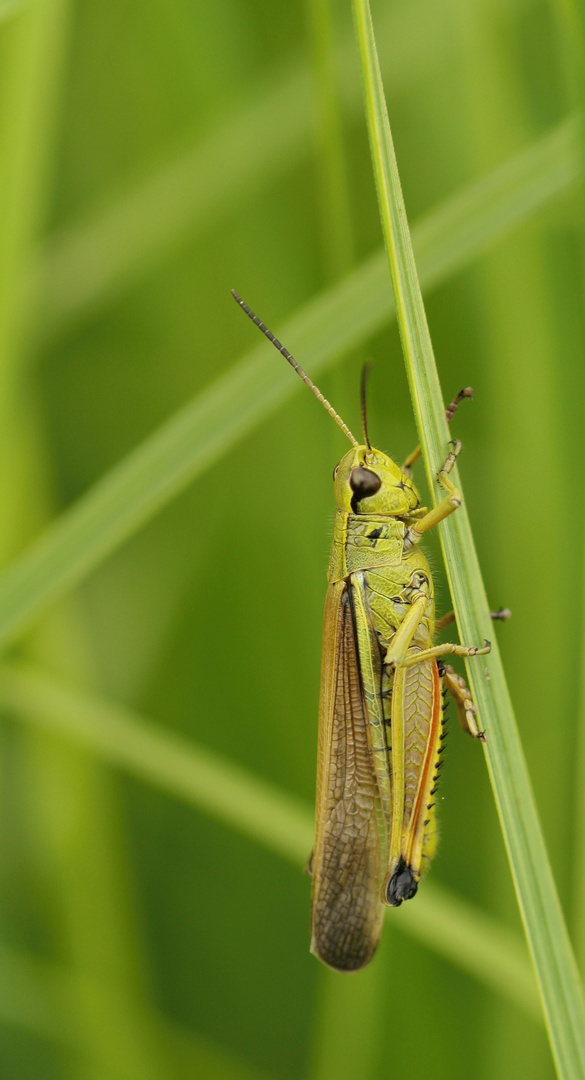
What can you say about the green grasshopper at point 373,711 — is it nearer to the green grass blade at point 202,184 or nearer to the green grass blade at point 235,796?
the green grass blade at point 235,796

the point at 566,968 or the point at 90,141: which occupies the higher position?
the point at 90,141

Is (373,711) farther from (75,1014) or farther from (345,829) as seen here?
(75,1014)

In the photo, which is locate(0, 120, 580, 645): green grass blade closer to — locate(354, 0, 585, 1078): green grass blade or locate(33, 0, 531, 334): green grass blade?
locate(354, 0, 585, 1078): green grass blade

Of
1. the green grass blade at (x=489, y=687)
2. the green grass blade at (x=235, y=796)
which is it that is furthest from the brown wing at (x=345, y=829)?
the green grass blade at (x=489, y=687)

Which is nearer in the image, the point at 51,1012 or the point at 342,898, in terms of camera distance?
the point at 342,898

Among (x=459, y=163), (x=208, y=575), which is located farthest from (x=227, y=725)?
(x=459, y=163)

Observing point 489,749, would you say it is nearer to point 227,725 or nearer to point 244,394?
point 244,394

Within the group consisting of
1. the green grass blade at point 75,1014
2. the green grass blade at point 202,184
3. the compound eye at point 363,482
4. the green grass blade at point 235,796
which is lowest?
the green grass blade at point 75,1014

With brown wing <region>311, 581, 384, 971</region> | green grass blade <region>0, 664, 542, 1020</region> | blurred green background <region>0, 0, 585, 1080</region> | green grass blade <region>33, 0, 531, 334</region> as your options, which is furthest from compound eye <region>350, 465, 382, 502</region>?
green grass blade <region>33, 0, 531, 334</region>
